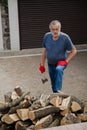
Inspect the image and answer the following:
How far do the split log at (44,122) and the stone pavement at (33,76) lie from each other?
2376 mm

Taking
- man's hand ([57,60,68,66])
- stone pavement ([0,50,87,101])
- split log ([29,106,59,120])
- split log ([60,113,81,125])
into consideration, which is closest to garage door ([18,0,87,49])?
stone pavement ([0,50,87,101])

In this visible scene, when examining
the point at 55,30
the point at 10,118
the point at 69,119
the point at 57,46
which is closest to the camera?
the point at 69,119

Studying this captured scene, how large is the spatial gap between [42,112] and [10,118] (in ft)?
1.97

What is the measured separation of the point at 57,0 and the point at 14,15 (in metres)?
1.75

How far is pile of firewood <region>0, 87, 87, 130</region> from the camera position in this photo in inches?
216

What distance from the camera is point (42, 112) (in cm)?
554

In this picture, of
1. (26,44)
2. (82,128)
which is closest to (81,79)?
(26,44)

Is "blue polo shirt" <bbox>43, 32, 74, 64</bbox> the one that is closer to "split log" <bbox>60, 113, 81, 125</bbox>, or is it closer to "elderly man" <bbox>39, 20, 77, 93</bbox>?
"elderly man" <bbox>39, 20, 77, 93</bbox>

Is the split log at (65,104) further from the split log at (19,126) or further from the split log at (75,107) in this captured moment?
the split log at (19,126)

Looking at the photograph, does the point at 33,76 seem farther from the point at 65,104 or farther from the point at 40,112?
the point at 40,112

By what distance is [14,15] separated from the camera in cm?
1171

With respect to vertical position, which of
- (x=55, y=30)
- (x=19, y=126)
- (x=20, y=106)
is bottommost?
(x=19, y=126)

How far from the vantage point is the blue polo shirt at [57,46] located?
21.6ft

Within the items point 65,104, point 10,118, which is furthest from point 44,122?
point 10,118
